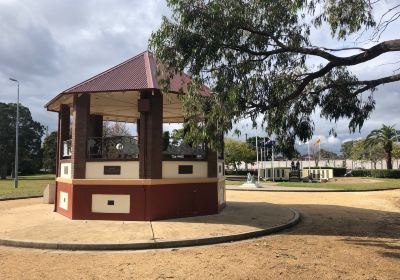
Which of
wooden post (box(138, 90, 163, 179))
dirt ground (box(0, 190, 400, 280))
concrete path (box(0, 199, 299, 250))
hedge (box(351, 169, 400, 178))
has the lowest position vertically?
dirt ground (box(0, 190, 400, 280))

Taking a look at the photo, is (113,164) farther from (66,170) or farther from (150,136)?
(66,170)

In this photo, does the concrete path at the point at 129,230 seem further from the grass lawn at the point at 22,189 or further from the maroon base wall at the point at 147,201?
the grass lawn at the point at 22,189

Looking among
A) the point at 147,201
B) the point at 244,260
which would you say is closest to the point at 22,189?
the point at 147,201

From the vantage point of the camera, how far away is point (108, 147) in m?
14.8

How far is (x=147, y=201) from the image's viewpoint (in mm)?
13469

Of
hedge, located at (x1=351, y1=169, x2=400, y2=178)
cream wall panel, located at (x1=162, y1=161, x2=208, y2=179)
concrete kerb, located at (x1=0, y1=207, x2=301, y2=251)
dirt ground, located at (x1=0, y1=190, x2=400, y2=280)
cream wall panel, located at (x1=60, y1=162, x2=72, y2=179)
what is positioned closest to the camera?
dirt ground, located at (x1=0, y1=190, x2=400, y2=280)

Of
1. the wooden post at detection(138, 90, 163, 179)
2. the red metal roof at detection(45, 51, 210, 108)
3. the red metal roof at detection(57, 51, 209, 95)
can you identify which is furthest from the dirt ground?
the red metal roof at detection(57, 51, 209, 95)

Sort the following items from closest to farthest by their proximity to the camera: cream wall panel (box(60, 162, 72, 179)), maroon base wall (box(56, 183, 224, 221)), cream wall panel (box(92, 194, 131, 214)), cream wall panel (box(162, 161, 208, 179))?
maroon base wall (box(56, 183, 224, 221)) → cream wall panel (box(92, 194, 131, 214)) → cream wall panel (box(162, 161, 208, 179)) → cream wall panel (box(60, 162, 72, 179))

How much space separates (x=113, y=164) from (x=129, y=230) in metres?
2.79

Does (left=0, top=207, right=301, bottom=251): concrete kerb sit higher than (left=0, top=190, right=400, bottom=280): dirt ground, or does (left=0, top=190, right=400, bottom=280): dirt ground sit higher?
(left=0, top=207, right=301, bottom=251): concrete kerb

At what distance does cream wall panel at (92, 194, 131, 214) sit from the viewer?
1360 cm

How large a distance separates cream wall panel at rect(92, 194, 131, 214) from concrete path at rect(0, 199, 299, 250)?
531mm

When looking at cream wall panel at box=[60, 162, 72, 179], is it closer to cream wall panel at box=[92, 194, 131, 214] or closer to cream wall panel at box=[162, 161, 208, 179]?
cream wall panel at box=[92, 194, 131, 214]

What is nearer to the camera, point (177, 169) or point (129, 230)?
point (129, 230)
